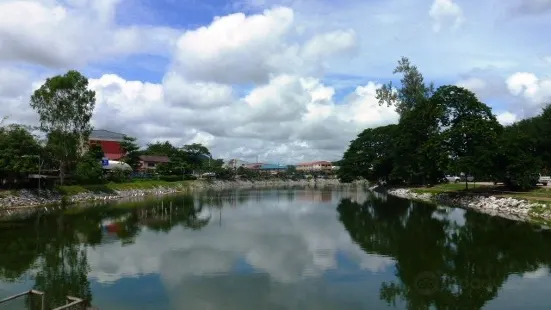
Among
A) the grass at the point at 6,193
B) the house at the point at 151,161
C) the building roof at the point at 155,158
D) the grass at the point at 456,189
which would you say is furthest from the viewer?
the building roof at the point at 155,158

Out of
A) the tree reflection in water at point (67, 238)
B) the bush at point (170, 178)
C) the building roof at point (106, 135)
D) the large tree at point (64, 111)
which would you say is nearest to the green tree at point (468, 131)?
the tree reflection in water at point (67, 238)

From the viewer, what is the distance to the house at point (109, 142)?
308ft

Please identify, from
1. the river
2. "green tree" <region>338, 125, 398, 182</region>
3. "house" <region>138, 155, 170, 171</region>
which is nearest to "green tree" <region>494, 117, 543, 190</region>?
the river

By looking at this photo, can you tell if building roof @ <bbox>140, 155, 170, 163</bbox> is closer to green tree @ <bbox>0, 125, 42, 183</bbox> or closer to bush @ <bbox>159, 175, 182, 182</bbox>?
bush @ <bbox>159, 175, 182, 182</bbox>

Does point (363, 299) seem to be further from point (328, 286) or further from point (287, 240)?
point (287, 240)

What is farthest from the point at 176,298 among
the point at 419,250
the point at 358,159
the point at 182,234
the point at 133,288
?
the point at 358,159

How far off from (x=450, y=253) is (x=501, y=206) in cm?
1872

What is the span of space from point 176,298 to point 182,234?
13.2 metres

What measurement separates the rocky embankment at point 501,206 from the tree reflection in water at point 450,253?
2.13 meters

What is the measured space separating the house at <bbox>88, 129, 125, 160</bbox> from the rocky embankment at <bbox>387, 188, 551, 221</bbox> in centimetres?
6398

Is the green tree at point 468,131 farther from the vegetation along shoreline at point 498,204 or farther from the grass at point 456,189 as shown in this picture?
the grass at point 456,189

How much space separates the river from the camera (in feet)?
41.0

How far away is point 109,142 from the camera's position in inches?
3991

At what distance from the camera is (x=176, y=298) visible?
12.6m
